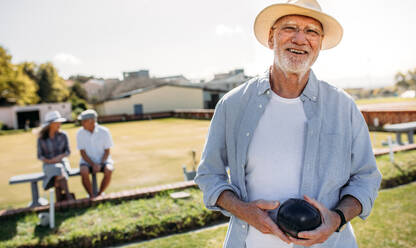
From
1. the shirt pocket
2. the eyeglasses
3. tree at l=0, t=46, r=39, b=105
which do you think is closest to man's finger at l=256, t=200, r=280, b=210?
the shirt pocket

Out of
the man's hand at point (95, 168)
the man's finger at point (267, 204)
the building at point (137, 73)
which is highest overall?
the building at point (137, 73)

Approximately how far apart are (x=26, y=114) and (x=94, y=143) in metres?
Result: 41.5

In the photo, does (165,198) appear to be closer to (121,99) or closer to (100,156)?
(100,156)

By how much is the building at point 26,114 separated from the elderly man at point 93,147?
125 feet

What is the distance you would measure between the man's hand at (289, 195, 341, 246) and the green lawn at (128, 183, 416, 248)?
2.58 m

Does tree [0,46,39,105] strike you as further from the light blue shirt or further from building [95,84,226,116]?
the light blue shirt

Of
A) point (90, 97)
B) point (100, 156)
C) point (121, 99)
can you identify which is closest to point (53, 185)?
point (100, 156)

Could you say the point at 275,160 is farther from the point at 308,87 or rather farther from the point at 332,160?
the point at 308,87

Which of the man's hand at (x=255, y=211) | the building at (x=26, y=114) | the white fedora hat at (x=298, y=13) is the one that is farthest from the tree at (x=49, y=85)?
the man's hand at (x=255, y=211)

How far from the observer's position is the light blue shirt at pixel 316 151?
1511 millimetres

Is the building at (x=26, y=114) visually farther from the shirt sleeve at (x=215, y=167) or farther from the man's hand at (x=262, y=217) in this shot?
the man's hand at (x=262, y=217)

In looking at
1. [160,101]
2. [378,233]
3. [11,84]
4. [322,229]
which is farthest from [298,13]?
[11,84]

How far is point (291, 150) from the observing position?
5.08ft

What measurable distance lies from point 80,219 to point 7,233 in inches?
34.9
